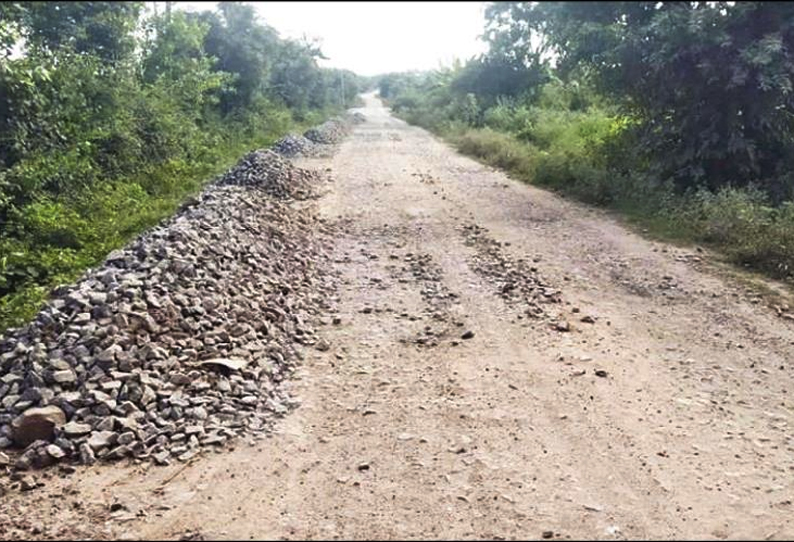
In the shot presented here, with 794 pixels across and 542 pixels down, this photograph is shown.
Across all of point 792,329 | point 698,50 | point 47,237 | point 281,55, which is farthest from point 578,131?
point 281,55

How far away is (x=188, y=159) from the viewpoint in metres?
12.4

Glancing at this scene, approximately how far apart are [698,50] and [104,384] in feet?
24.2

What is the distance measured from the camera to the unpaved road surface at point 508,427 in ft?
8.96

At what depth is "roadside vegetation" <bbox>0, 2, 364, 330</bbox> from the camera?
6582 mm

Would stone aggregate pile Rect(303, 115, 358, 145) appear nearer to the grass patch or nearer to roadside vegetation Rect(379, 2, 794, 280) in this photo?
the grass patch

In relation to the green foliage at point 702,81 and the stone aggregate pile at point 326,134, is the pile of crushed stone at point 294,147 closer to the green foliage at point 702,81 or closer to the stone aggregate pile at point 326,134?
the stone aggregate pile at point 326,134

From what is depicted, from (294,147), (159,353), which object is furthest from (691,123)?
(294,147)

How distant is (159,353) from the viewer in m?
4.00

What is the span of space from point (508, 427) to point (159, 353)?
213 cm

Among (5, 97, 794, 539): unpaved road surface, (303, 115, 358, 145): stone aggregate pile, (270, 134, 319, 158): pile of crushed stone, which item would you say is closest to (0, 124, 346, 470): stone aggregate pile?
(5, 97, 794, 539): unpaved road surface

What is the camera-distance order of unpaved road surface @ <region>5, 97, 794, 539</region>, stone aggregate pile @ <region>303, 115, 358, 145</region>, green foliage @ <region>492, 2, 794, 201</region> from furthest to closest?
stone aggregate pile @ <region>303, 115, 358, 145</region> < green foliage @ <region>492, 2, 794, 201</region> < unpaved road surface @ <region>5, 97, 794, 539</region>

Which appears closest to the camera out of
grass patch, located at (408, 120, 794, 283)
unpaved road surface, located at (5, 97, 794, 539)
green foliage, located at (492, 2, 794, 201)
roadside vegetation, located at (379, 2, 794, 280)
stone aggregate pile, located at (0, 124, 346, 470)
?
unpaved road surface, located at (5, 97, 794, 539)

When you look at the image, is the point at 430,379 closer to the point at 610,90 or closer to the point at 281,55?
the point at 610,90

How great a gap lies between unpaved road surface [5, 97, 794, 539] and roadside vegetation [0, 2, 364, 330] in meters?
2.44
